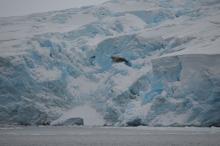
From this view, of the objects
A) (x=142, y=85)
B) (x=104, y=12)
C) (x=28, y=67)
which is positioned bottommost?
(x=142, y=85)

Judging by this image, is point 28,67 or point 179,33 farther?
point 179,33

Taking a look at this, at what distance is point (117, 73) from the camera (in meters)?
40.3

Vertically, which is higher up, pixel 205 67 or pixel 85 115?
pixel 205 67

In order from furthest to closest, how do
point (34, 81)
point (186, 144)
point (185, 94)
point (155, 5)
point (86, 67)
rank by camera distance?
point (155, 5)
point (86, 67)
point (34, 81)
point (185, 94)
point (186, 144)

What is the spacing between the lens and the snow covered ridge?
31953mm

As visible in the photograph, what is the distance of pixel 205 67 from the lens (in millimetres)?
31891

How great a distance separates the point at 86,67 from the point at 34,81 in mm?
8254

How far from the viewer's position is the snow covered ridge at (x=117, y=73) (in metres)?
32.0

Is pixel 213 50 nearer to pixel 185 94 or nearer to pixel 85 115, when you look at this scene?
pixel 185 94

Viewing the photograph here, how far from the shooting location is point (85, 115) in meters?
39.5

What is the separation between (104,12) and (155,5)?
6.51 m

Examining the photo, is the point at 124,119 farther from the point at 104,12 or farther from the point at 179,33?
the point at 104,12

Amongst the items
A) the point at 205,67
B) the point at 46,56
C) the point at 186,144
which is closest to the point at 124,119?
the point at 205,67

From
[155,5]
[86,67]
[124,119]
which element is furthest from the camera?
[155,5]
